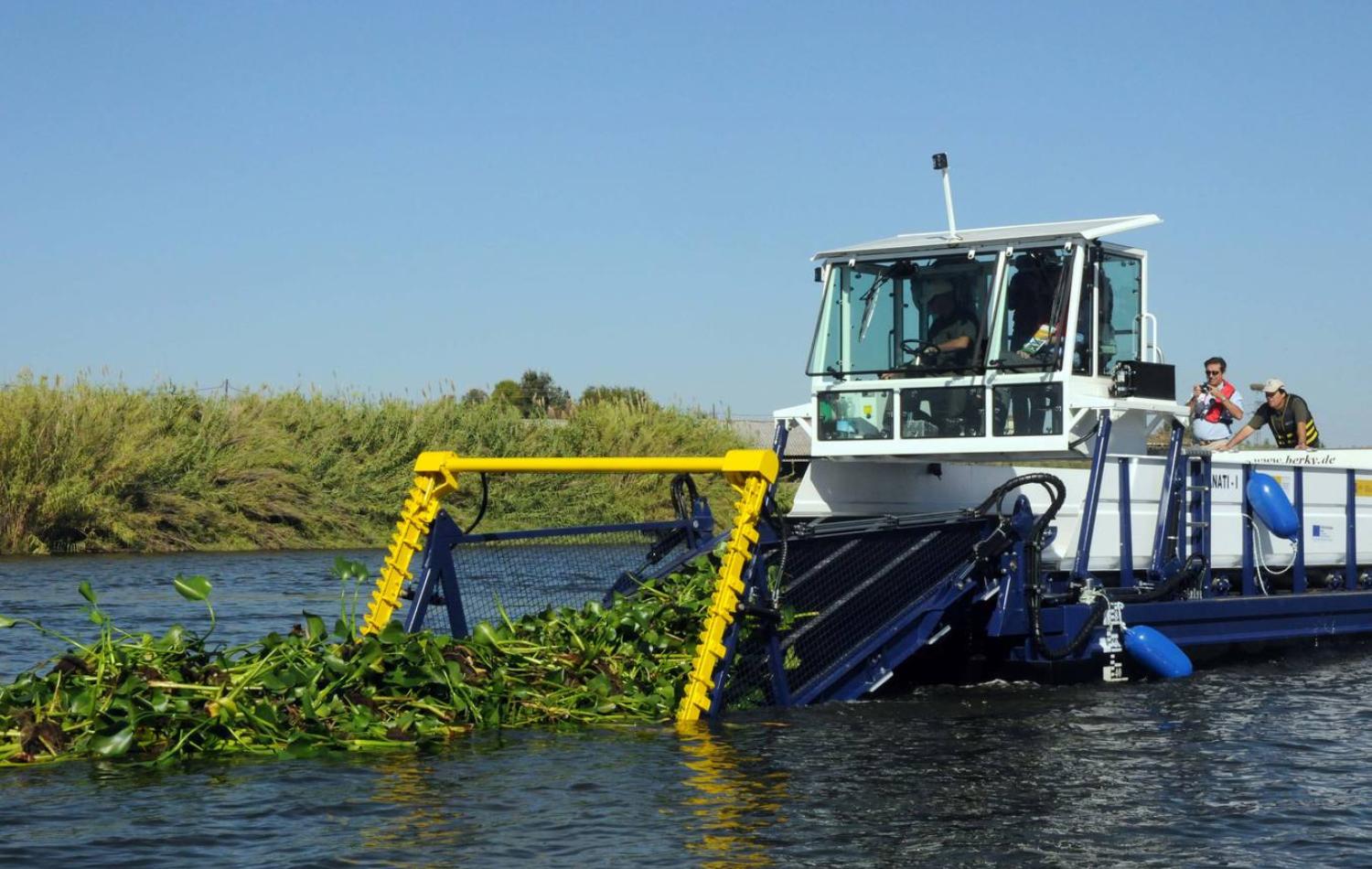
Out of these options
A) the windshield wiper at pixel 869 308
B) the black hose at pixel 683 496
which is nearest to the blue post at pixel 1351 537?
the windshield wiper at pixel 869 308

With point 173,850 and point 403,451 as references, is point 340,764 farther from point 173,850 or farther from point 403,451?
point 403,451

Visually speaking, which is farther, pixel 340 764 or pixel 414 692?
pixel 414 692

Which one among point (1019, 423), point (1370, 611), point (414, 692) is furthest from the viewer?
point (1370, 611)

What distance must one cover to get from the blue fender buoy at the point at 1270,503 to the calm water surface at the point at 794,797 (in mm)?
2755

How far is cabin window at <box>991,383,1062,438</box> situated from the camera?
13.7m

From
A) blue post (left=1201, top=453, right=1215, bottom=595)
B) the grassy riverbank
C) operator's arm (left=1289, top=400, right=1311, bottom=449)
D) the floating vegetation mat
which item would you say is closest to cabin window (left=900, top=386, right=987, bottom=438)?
blue post (left=1201, top=453, right=1215, bottom=595)

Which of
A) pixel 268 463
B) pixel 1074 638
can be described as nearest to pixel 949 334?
pixel 1074 638

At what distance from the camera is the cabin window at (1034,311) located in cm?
1380

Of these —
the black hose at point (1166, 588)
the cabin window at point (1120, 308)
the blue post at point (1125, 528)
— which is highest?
the cabin window at point (1120, 308)

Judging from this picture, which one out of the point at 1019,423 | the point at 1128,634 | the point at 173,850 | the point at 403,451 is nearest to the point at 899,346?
the point at 1019,423

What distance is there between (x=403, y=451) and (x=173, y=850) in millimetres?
27767

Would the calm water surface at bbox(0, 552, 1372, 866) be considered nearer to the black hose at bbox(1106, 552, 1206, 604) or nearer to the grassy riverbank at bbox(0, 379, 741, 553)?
the black hose at bbox(1106, 552, 1206, 604)

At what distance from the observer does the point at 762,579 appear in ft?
36.5

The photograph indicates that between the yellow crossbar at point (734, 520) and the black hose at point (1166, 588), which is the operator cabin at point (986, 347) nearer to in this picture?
the black hose at point (1166, 588)
